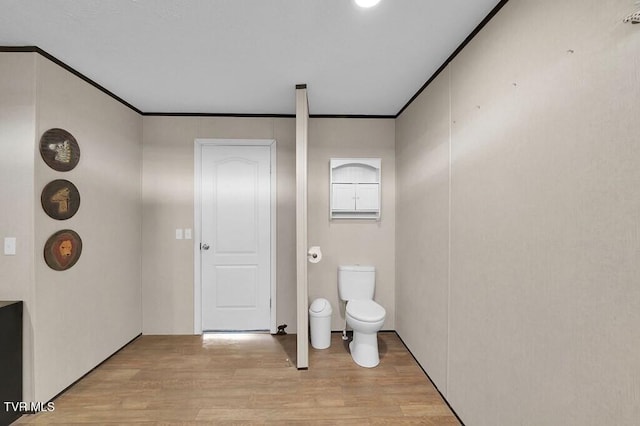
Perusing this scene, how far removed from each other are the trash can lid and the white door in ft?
1.98

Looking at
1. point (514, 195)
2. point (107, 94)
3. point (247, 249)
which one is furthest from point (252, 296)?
point (514, 195)

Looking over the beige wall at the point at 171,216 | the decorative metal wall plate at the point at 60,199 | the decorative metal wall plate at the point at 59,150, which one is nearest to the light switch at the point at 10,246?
the decorative metal wall plate at the point at 60,199

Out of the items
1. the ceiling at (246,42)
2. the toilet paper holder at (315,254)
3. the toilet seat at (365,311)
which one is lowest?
the toilet seat at (365,311)

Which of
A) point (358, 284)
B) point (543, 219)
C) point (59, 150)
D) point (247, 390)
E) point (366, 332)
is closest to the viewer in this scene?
point (543, 219)

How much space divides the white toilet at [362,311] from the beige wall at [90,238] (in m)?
2.22

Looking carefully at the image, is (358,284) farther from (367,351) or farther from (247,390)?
(247,390)

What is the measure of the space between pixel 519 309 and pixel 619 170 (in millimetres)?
735

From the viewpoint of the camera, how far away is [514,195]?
1396 millimetres

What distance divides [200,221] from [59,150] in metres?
1.37

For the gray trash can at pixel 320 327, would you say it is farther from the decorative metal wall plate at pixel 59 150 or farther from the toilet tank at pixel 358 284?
the decorative metal wall plate at pixel 59 150

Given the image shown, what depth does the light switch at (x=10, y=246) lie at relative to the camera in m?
1.91

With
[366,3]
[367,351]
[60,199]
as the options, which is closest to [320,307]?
[367,351]

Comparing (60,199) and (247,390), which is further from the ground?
(60,199)

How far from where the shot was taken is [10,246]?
1.91 metres
